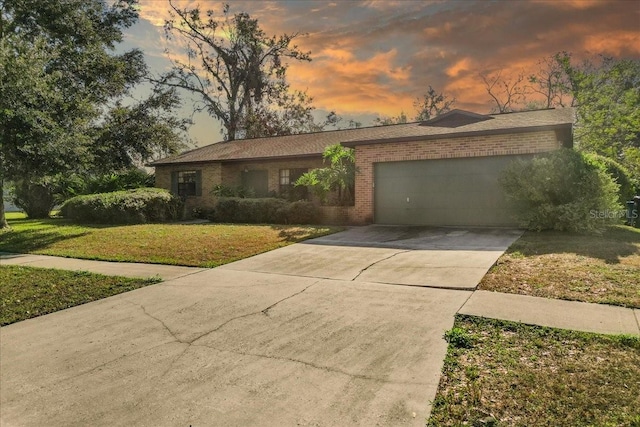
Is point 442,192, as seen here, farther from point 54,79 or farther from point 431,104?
point 431,104

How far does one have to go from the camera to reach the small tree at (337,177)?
50.9 ft

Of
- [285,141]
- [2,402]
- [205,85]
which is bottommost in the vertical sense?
[2,402]

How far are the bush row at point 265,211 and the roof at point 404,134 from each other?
3.07 meters

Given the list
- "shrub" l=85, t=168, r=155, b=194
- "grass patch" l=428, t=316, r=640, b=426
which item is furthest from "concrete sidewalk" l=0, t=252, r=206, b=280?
"shrub" l=85, t=168, r=155, b=194

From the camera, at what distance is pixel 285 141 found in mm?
23375

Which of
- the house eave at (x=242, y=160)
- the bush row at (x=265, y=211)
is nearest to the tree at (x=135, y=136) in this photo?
the house eave at (x=242, y=160)

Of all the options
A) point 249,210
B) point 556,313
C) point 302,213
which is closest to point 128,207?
point 249,210

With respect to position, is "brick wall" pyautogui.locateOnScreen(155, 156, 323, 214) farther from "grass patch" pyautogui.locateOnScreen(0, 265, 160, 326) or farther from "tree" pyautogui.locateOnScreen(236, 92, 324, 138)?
"tree" pyautogui.locateOnScreen(236, 92, 324, 138)

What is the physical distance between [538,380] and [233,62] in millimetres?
39716

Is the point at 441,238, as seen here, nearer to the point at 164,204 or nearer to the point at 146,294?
the point at 146,294

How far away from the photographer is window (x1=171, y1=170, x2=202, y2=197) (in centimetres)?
2220

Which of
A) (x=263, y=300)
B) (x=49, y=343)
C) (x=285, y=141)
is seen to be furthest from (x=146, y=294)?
(x=285, y=141)

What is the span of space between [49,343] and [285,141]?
19.4 meters

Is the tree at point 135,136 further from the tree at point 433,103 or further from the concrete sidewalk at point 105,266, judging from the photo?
the tree at point 433,103
